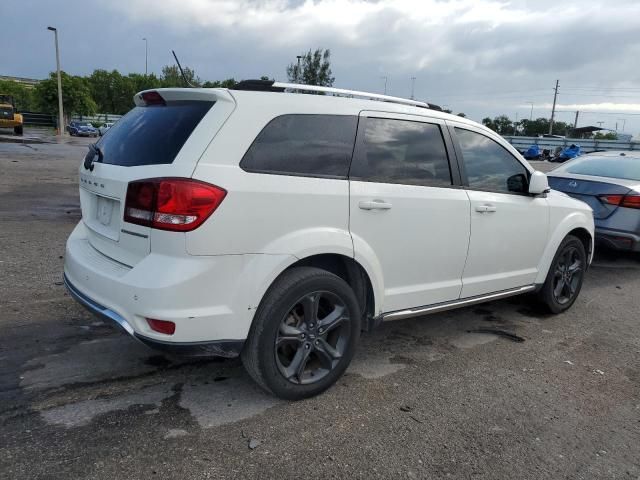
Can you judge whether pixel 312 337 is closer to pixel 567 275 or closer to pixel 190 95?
pixel 190 95

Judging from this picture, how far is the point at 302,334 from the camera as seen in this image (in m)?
3.16

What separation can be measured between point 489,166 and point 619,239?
3.47 meters

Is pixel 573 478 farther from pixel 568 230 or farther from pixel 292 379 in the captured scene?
pixel 568 230

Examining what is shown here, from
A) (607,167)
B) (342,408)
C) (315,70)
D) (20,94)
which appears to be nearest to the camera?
(342,408)

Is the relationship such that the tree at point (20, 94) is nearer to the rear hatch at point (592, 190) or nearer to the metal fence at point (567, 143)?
the metal fence at point (567, 143)

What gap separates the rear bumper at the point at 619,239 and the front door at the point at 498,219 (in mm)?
2585

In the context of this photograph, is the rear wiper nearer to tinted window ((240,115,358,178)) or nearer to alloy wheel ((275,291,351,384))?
tinted window ((240,115,358,178))

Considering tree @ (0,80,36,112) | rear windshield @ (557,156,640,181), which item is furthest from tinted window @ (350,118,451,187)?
tree @ (0,80,36,112)

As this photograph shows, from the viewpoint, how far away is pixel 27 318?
4273 mm

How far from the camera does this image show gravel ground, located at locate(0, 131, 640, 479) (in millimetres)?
2652

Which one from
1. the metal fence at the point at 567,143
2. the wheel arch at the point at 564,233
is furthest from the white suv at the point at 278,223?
the metal fence at the point at 567,143

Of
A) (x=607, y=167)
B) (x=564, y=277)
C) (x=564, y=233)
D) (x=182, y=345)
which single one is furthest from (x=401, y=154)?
(x=607, y=167)

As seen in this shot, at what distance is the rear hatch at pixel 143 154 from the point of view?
2.82m

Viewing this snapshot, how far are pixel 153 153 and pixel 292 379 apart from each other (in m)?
1.53
